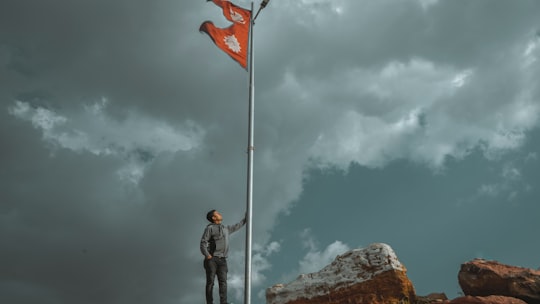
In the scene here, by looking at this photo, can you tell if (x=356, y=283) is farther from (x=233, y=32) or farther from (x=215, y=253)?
(x=233, y=32)

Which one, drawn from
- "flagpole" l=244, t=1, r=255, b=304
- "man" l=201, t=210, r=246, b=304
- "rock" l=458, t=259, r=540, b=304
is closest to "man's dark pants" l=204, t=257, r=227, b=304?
"man" l=201, t=210, r=246, b=304

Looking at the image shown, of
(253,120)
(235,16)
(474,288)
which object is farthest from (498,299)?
(235,16)

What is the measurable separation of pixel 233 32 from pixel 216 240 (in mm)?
7707

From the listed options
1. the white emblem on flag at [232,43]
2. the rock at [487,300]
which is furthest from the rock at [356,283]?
the white emblem on flag at [232,43]

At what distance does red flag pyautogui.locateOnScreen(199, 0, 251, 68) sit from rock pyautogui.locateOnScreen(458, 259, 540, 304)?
9.83m

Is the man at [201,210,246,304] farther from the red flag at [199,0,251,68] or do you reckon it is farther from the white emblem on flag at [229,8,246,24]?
the white emblem on flag at [229,8,246,24]

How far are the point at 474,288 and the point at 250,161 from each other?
7.38m

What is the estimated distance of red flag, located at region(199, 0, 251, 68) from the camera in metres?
15.6

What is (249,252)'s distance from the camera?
1269 centimetres

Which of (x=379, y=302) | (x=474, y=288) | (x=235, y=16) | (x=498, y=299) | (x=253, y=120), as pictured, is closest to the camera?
(x=498, y=299)

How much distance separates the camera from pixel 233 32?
16.4 m

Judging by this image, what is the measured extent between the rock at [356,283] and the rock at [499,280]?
6.06ft

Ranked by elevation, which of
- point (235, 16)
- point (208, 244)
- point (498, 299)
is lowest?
point (498, 299)

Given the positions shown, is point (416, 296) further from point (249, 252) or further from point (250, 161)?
point (250, 161)
